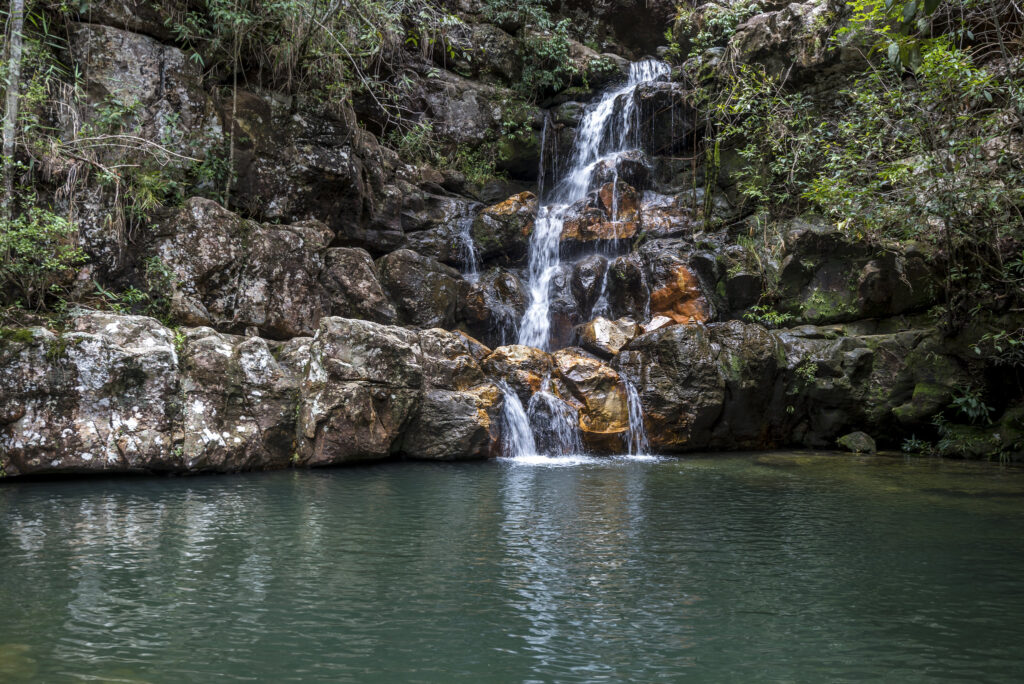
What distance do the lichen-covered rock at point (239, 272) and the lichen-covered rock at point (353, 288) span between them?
18 centimetres

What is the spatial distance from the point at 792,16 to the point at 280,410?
1359cm

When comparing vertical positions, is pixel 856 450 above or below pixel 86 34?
below

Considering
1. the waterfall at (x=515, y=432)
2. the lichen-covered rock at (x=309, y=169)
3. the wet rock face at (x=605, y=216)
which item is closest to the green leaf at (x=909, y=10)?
the waterfall at (x=515, y=432)

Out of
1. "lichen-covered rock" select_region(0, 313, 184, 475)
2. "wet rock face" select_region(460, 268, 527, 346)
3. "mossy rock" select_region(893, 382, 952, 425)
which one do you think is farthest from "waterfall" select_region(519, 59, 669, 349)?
"lichen-covered rock" select_region(0, 313, 184, 475)

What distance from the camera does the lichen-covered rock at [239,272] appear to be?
11320mm

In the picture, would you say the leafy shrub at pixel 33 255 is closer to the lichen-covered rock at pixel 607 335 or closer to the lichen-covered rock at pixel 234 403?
the lichen-covered rock at pixel 234 403

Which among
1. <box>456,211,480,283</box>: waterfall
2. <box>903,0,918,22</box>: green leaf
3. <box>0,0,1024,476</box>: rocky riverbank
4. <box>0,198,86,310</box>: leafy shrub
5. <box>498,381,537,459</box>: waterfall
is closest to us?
<box>903,0,918,22</box>: green leaf

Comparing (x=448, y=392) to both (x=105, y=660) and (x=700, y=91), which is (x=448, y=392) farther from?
(x=700, y=91)

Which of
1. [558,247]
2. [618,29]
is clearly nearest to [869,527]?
[558,247]

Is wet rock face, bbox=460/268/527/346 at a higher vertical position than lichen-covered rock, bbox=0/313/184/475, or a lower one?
higher

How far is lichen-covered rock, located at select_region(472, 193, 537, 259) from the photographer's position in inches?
607

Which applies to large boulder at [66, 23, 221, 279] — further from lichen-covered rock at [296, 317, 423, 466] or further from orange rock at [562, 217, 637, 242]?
orange rock at [562, 217, 637, 242]

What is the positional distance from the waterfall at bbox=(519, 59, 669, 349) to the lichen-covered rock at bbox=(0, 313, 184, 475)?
Result: 26.4 feet

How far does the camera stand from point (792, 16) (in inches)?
622
